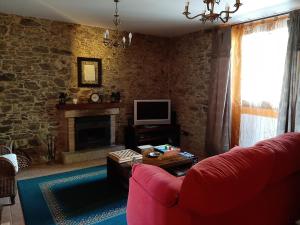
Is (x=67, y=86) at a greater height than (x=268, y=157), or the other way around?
(x=67, y=86)

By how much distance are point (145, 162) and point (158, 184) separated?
57.9 inches

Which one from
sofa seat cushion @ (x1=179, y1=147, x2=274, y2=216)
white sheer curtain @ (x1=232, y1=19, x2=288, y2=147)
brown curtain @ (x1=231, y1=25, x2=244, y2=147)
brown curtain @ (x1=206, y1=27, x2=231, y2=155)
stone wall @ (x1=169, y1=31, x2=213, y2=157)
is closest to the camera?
sofa seat cushion @ (x1=179, y1=147, x2=274, y2=216)

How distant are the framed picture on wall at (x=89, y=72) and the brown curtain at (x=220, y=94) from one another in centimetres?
218

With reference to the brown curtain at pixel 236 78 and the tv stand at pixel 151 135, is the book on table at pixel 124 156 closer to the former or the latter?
the tv stand at pixel 151 135

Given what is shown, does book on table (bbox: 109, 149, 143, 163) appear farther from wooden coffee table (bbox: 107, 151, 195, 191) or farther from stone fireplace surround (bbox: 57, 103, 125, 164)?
stone fireplace surround (bbox: 57, 103, 125, 164)

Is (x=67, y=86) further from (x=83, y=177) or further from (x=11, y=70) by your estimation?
(x=83, y=177)

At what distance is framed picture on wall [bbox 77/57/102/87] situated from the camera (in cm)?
451

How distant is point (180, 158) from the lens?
325cm

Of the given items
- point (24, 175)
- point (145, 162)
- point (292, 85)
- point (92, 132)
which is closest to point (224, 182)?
point (145, 162)

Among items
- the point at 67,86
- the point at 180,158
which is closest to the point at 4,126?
the point at 67,86

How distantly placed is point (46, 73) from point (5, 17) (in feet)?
3.39

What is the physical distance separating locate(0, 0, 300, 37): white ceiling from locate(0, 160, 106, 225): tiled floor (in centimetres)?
250

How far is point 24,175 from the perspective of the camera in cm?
369

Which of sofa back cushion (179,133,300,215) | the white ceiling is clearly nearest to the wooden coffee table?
sofa back cushion (179,133,300,215)
